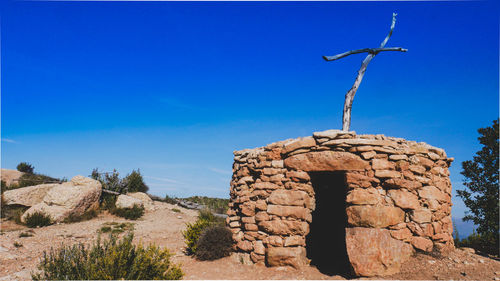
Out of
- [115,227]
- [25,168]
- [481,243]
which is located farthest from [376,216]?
[25,168]

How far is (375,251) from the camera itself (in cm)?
523

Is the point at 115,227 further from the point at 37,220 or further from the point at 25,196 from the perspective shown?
the point at 25,196

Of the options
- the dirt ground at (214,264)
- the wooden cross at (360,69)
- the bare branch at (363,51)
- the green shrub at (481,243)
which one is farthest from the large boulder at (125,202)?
the green shrub at (481,243)

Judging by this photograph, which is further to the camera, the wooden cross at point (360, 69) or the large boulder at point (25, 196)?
the large boulder at point (25, 196)

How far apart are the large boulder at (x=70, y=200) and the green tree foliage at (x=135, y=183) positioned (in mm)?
3501

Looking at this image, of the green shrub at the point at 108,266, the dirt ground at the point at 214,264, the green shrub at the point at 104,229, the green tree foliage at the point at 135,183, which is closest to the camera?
the green shrub at the point at 108,266

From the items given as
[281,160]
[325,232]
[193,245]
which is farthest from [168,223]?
[281,160]

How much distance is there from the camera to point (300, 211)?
19.7 ft

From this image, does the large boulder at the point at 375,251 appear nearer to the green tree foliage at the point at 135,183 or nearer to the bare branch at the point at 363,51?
the bare branch at the point at 363,51

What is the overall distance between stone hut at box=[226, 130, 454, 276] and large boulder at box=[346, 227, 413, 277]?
2 cm

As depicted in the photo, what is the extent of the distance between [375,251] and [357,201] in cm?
98

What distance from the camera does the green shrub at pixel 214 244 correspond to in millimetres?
6633

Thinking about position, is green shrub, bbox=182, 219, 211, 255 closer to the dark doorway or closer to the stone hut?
the stone hut

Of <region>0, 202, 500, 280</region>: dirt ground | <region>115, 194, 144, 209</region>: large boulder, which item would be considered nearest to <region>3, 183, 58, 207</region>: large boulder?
<region>0, 202, 500, 280</region>: dirt ground
